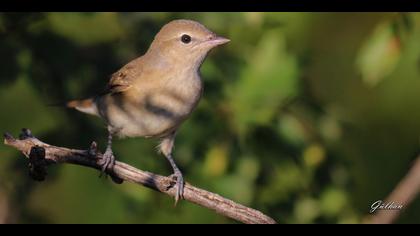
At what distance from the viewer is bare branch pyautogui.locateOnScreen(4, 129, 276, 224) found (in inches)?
182

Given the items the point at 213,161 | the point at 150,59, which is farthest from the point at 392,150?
the point at 150,59

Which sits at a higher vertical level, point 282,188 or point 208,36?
point 208,36

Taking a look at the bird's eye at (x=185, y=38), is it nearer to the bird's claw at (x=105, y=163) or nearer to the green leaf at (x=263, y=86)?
the green leaf at (x=263, y=86)

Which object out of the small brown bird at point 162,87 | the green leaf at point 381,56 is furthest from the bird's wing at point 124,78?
the green leaf at point 381,56

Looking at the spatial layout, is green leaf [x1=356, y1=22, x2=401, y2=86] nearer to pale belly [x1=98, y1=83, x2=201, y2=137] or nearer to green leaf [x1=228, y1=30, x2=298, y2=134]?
green leaf [x1=228, y1=30, x2=298, y2=134]

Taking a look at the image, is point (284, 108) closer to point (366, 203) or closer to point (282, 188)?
point (282, 188)

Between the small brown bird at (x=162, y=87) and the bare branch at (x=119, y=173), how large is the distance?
2.47 feet

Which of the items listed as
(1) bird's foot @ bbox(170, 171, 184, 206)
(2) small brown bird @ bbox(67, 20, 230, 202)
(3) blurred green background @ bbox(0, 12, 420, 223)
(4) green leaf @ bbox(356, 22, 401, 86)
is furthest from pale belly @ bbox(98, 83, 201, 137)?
(4) green leaf @ bbox(356, 22, 401, 86)

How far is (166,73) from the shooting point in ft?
19.6

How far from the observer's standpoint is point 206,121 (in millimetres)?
6422

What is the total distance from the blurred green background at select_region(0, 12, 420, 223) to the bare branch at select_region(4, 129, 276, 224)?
54.0 inches

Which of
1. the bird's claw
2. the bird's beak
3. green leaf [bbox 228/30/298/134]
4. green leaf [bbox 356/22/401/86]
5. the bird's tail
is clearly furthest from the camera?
the bird's tail

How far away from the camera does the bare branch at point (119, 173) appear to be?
4621mm

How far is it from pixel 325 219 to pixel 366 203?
1535 mm
